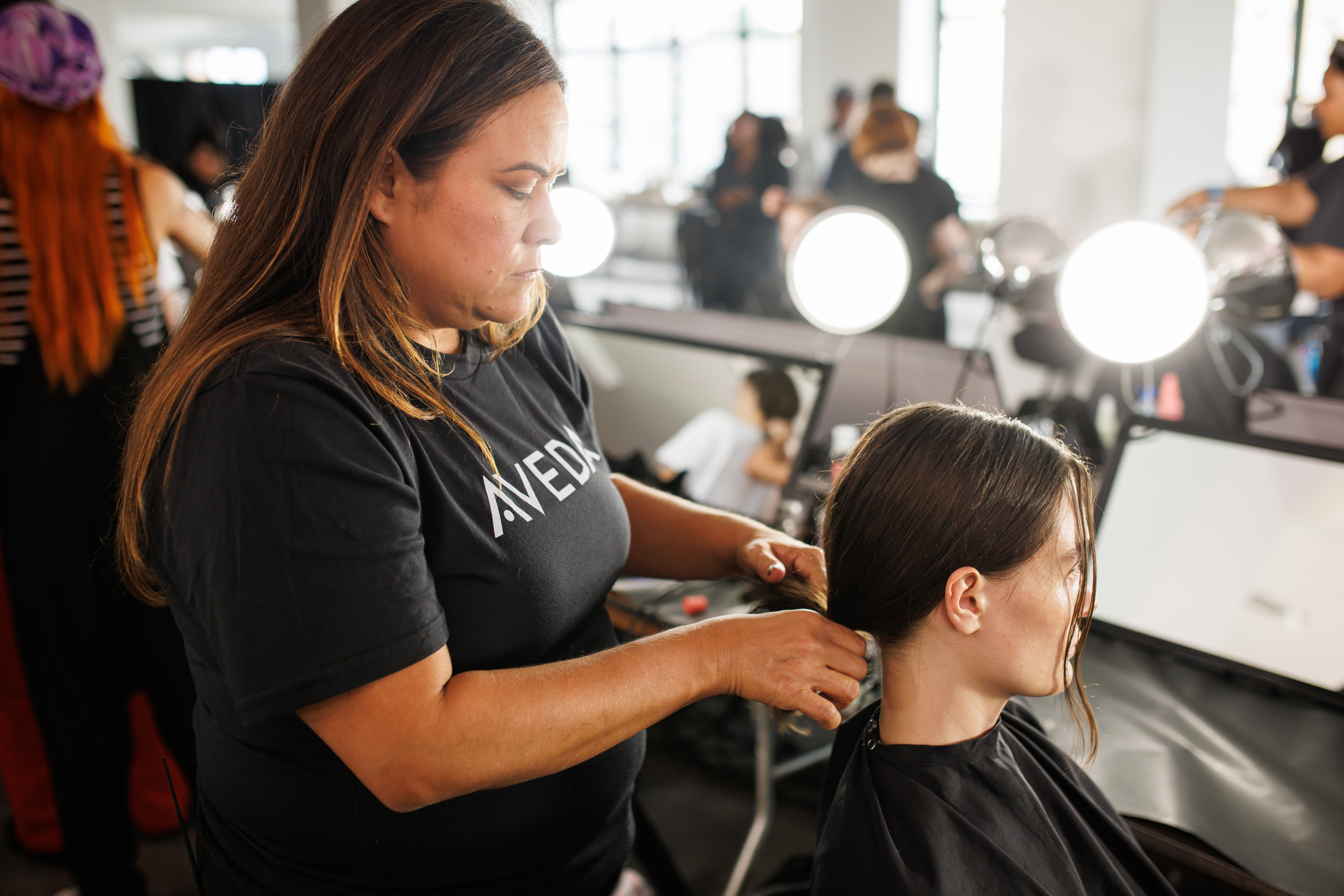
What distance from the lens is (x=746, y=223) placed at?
492cm

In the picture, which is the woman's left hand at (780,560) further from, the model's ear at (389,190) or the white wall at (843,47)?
the white wall at (843,47)

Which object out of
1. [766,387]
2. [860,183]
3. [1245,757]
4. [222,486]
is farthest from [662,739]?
[860,183]

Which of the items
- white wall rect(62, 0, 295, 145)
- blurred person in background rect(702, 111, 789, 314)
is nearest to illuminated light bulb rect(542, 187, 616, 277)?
blurred person in background rect(702, 111, 789, 314)

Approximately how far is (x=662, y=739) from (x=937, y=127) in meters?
6.93

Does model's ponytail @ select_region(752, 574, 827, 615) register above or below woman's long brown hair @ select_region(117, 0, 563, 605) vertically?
below

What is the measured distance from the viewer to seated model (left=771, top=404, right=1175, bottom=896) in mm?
908

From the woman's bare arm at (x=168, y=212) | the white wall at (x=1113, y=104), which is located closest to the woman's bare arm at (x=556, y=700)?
the woman's bare arm at (x=168, y=212)

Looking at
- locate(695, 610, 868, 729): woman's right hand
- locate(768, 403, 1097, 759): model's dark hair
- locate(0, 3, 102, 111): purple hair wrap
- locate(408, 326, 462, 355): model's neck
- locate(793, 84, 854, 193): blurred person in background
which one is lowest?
locate(695, 610, 868, 729): woman's right hand

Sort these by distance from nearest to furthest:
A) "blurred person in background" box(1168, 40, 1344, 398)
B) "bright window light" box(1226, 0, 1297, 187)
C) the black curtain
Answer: "blurred person in background" box(1168, 40, 1344, 398)
"bright window light" box(1226, 0, 1297, 187)
the black curtain

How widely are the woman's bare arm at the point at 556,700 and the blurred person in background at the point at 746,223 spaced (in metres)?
3.89

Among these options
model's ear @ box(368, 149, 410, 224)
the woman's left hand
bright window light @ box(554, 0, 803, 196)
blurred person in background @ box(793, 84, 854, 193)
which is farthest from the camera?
bright window light @ box(554, 0, 803, 196)

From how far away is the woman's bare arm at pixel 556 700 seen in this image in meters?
0.67

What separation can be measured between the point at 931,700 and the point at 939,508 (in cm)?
22

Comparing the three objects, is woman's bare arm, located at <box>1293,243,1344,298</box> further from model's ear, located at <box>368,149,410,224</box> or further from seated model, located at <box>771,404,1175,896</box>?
model's ear, located at <box>368,149,410,224</box>
